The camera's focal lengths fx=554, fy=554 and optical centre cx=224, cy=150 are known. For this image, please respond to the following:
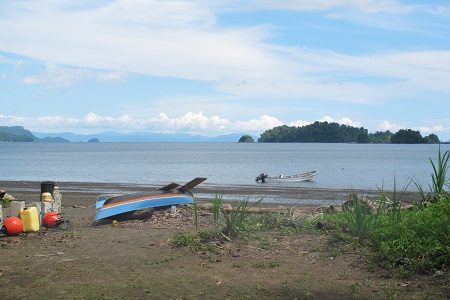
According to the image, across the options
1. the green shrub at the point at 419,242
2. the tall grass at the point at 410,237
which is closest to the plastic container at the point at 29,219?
the tall grass at the point at 410,237

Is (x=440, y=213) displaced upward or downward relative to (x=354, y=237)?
upward

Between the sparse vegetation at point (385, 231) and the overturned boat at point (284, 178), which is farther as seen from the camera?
the overturned boat at point (284, 178)

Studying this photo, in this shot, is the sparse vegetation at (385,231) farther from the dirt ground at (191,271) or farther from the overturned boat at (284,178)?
the overturned boat at (284,178)

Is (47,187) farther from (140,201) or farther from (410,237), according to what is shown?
(410,237)

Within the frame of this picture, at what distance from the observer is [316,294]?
23.1 ft

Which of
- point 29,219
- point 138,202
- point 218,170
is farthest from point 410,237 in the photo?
point 218,170

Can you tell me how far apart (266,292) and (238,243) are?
2.55m

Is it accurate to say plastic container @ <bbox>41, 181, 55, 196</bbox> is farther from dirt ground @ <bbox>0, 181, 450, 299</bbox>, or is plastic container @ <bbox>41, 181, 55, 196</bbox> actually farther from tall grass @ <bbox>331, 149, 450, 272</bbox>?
tall grass @ <bbox>331, 149, 450, 272</bbox>

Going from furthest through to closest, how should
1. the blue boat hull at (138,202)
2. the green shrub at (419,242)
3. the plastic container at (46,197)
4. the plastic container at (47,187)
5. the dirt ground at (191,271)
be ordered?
1. the plastic container at (47,187)
2. the plastic container at (46,197)
3. the blue boat hull at (138,202)
4. the green shrub at (419,242)
5. the dirt ground at (191,271)

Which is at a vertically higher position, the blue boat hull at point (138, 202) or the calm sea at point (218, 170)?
the blue boat hull at point (138, 202)

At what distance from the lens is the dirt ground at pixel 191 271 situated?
23.4 ft

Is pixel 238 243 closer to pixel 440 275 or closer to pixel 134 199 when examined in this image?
pixel 440 275

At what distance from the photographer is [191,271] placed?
8.32m

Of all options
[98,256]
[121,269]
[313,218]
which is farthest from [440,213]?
[98,256]
